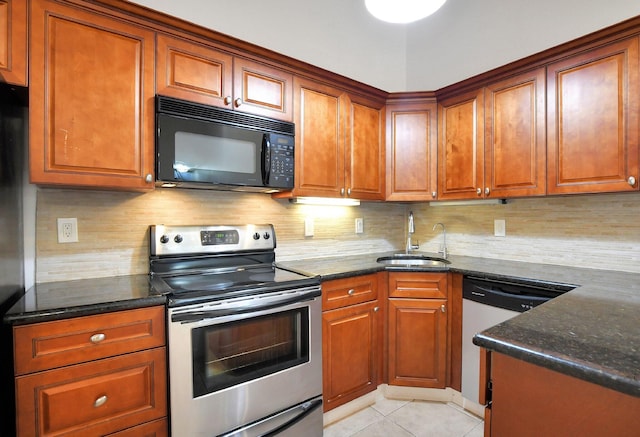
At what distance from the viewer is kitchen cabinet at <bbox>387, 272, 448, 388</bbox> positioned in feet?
6.93

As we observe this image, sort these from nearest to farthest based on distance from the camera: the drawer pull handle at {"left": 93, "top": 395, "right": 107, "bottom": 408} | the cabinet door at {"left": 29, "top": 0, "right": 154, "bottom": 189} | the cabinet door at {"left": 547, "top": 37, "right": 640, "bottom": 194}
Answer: the drawer pull handle at {"left": 93, "top": 395, "right": 107, "bottom": 408}
the cabinet door at {"left": 29, "top": 0, "right": 154, "bottom": 189}
the cabinet door at {"left": 547, "top": 37, "right": 640, "bottom": 194}

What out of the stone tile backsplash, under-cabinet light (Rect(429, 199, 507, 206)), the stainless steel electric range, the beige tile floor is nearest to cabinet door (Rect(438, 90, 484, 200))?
under-cabinet light (Rect(429, 199, 507, 206))

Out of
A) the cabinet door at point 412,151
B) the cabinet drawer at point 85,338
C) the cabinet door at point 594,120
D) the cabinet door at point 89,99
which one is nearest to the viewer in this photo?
the cabinet drawer at point 85,338

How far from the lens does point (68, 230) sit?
1.61m

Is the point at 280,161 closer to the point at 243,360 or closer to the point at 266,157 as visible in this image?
the point at 266,157

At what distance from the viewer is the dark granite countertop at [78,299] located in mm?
1115

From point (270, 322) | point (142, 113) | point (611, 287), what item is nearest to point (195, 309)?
point (270, 322)

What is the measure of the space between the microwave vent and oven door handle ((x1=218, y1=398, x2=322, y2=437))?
1506 mm

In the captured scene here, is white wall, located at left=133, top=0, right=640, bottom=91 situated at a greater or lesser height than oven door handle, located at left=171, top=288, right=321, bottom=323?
greater

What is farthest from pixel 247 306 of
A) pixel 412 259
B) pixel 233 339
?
pixel 412 259

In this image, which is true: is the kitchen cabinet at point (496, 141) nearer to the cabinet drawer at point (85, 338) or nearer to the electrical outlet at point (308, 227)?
the electrical outlet at point (308, 227)

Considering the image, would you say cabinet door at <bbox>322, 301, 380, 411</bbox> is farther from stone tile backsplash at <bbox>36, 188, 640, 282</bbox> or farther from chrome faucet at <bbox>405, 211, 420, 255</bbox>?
chrome faucet at <bbox>405, 211, 420, 255</bbox>

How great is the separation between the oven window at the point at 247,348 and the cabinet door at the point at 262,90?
1.14m

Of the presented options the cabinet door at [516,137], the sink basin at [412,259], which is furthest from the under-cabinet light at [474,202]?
the sink basin at [412,259]
